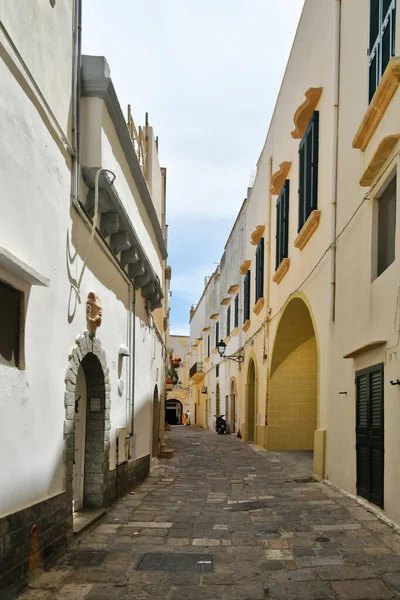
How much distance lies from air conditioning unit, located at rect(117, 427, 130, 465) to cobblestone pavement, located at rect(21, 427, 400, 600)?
57 centimetres

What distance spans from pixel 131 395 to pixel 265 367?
7.44 metres

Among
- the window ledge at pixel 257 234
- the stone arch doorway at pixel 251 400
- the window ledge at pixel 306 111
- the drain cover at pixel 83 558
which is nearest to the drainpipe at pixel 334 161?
the window ledge at pixel 306 111

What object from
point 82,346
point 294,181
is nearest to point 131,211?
point 82,346

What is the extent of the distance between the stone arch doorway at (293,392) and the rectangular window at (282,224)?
6.56 feet

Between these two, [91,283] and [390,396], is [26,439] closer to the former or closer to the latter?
[91,283]

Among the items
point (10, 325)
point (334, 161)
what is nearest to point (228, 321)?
point (334, 161)

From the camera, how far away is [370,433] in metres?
7.38

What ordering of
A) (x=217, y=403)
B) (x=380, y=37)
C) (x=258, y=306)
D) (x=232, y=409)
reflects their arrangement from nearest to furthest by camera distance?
(x=380, y=37)
(x=258, y=306)
(x=232, y=409)
(x=217, y=403)

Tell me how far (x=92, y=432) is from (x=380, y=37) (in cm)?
576

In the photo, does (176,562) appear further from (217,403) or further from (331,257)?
(217,403)

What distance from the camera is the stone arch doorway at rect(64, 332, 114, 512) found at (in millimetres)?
7320

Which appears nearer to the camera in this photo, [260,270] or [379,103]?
[379,103]

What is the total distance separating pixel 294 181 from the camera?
43.5 feet

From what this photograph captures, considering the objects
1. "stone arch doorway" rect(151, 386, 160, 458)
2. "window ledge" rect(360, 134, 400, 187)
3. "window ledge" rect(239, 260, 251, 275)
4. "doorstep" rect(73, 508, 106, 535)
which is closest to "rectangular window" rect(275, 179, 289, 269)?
"stone arch doorway" rect(151, 386, 160, 458)
